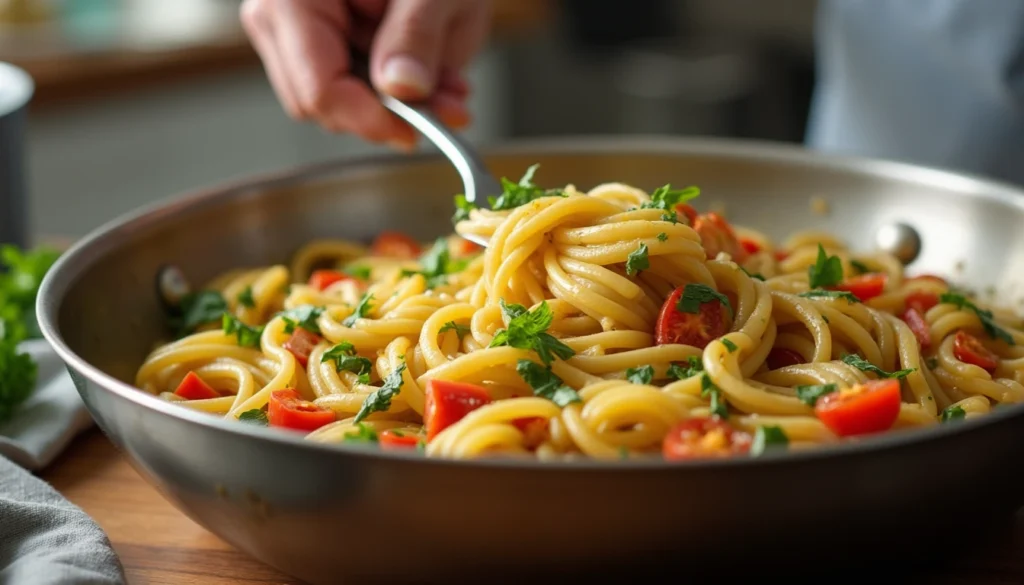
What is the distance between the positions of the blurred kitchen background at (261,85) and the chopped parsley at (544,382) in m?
4.27

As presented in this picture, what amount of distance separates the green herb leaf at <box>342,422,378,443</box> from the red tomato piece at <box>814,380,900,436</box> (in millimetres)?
869

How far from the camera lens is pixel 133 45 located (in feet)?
23.5

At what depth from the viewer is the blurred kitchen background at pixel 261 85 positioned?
7.10 metres

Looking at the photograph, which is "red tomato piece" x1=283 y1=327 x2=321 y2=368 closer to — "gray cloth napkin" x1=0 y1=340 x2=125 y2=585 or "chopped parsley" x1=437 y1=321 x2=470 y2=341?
"chopped parsley" x1=437 y1=321 x2=470 y2=341

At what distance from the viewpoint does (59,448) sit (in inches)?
109

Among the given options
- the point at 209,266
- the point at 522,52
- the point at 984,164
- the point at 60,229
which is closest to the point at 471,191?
the point at 209,266

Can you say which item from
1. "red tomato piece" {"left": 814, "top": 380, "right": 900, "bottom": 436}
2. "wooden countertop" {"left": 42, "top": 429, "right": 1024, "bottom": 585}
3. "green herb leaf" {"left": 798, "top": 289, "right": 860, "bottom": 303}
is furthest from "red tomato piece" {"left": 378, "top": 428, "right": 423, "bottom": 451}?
"green herb leaf" {"left": 798, "top": 289, "right": 860, "bottom": 303}

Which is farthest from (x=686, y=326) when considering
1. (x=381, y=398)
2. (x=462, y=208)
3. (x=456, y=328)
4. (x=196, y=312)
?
(x=196, y=312)

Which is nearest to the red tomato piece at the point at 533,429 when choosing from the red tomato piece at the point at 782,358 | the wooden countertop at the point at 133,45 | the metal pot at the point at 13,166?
the red tomato piece at the point at 782,358

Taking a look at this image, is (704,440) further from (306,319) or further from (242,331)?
(242,331)

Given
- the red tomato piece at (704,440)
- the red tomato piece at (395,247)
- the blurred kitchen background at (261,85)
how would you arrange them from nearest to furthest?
1. the red tomato piece at (704,440)
2. the red tomato piece at (395,247)
3. the blurred kitchen background at (261,85)

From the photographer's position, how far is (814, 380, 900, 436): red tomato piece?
85.7 inches

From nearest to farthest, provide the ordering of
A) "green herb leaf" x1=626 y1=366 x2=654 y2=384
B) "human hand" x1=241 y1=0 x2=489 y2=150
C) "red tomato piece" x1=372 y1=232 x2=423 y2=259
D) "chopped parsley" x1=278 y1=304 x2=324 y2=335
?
"green herb leaf" x1=626 y1=366 x2=654 y2=384 < "chopped parsley" x1=278 y1=304 x2=324 y2=335 < "human hand" x1=241 y1=0 x2=489 y2=150 < "red tomato piece" x1=372 y1=232 x2=423 y2=259

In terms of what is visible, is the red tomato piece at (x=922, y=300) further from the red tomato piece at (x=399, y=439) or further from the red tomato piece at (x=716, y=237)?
the red tomato piece at (x=399, y=439)
